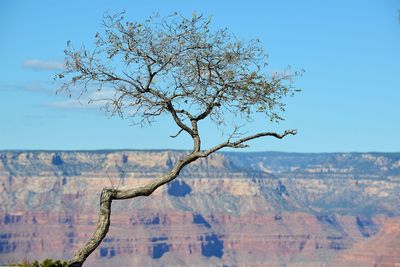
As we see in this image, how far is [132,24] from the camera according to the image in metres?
25.9

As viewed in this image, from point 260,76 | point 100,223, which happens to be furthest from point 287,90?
point 100,223

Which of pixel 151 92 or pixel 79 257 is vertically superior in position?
pixel 151 92

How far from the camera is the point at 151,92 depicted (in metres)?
26.8

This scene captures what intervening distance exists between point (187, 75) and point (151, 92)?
972 mm

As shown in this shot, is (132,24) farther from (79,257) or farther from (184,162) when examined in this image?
(79,257)

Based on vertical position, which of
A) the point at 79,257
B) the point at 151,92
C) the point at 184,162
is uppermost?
the point at 151,92

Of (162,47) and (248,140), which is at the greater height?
(162,47)

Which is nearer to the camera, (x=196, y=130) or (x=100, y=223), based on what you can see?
(x=100, y=223)

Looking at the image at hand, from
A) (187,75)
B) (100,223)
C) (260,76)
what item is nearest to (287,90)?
(260,76)

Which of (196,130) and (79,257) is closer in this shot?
(79,257)

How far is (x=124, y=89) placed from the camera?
26.8 meters

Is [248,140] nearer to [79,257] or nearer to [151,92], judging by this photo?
[151,92]

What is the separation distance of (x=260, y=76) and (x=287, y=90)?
696mm

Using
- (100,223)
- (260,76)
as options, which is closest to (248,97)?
(260,76)
